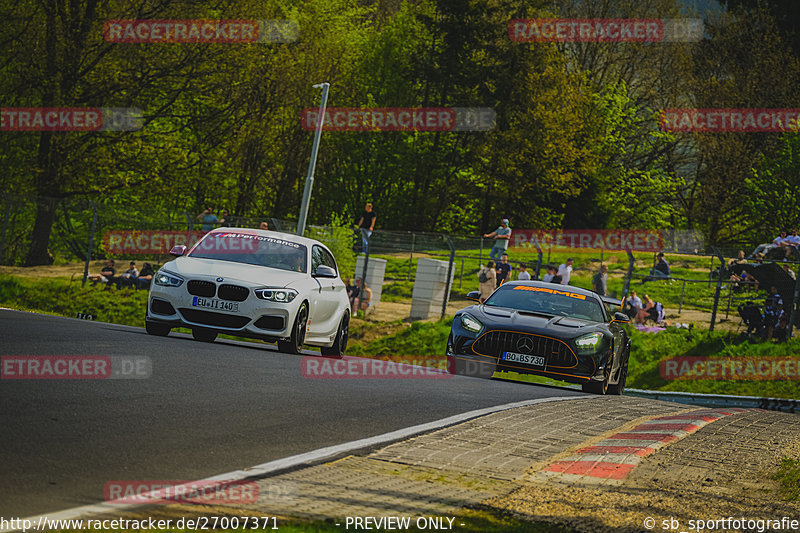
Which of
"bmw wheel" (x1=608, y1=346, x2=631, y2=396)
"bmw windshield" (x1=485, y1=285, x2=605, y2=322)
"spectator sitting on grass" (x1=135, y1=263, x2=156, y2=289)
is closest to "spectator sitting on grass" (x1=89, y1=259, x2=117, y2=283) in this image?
"spectator sitting on grass" (x1=135, y1=263, x2=156, y2=289)

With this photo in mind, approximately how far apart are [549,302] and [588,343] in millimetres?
1434

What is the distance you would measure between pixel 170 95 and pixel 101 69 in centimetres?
A: 293

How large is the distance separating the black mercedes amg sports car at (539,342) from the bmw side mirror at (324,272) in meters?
1.94

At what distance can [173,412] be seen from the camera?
9.33m

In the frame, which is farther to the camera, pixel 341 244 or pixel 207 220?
pixel 341 244

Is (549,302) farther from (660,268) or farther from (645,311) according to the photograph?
(660,268)

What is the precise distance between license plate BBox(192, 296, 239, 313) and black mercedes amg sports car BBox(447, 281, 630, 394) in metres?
3.18

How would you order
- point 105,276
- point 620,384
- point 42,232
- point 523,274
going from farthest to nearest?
point 42,232, point 105,276, point 523,274, point 620,384

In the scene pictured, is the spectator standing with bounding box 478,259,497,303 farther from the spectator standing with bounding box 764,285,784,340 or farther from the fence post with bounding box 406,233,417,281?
the spectator standing with bounding box 764,285,784,340

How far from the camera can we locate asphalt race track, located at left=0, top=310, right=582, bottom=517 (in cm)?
682

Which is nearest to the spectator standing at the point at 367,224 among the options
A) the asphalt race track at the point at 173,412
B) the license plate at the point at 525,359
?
the asphalt race track at the point at 173,412
